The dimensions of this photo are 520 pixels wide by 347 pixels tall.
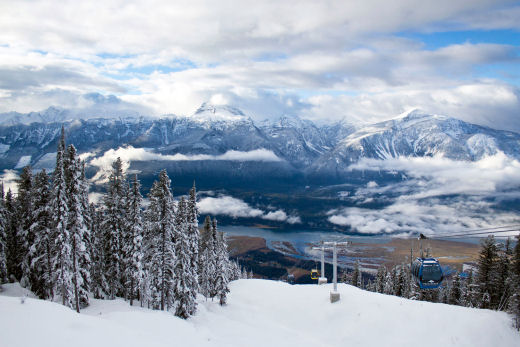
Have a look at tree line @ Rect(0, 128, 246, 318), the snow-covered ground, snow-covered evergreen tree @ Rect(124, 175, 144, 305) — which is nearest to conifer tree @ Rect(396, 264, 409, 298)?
the snow-covered ground

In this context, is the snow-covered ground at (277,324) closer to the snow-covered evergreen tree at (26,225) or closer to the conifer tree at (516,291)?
the conifer tree at (516,291)

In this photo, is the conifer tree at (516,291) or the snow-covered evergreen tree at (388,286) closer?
the conifer tree at (516,291)

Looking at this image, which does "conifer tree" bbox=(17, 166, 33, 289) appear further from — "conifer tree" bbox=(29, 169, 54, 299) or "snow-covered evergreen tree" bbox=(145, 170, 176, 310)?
"snow-covered evergreen tree" bbox=(145, 170, 176, 310)

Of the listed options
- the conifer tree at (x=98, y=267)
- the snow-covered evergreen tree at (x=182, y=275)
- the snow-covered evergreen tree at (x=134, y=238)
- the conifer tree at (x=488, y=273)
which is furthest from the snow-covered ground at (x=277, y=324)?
the conifer tree at (x=488, y=273)

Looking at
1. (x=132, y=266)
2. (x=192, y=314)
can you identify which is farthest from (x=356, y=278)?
(x=132, y=266)

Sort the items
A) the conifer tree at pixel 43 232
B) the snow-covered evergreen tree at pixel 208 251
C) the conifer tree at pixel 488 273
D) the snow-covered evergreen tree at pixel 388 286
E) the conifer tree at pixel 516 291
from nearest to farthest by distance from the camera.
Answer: the conifer tree at pixel 516 291
the conifer tree at pixel 43 232
the conifer tree at pixel 488 273
the snow-covered evergreen tree at pixel 208 251
the snow-covered evergreen tree at pixel 388 286

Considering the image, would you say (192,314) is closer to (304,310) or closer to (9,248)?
(304,310)

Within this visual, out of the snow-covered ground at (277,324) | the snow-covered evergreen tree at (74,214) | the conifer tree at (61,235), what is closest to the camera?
the snow-covered ground at (277,324)
